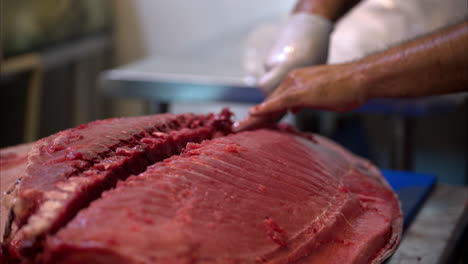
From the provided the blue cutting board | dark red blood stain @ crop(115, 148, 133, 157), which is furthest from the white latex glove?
dark red blood stain @ crop(115, 148, 133, 157)

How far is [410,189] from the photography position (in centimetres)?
199

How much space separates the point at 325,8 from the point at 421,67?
712 millimetres

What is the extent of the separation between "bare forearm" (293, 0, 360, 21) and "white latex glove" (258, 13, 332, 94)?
82 mm

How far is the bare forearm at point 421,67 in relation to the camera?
1551 mm

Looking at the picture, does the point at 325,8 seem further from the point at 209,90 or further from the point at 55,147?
the point at 55,147

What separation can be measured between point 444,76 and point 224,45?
7.50ft

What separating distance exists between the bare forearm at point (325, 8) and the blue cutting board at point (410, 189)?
0.64m

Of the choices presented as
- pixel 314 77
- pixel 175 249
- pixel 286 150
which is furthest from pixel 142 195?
pixel 314 77

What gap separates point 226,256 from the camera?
1045 mm

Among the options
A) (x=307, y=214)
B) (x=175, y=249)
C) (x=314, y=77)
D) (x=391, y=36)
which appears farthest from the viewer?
(x=391, y=36)

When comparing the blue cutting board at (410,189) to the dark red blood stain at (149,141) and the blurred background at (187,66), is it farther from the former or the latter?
the dark red blood stain at (149,141)

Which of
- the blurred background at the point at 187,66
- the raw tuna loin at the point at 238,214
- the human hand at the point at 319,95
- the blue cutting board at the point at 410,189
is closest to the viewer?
the raw tuna loin at the point at 238,214

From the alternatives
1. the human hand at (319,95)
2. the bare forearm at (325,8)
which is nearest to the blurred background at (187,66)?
the bare forearm at (325,8)

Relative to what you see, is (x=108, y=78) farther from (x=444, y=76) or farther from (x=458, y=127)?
(x=458, y=127)
